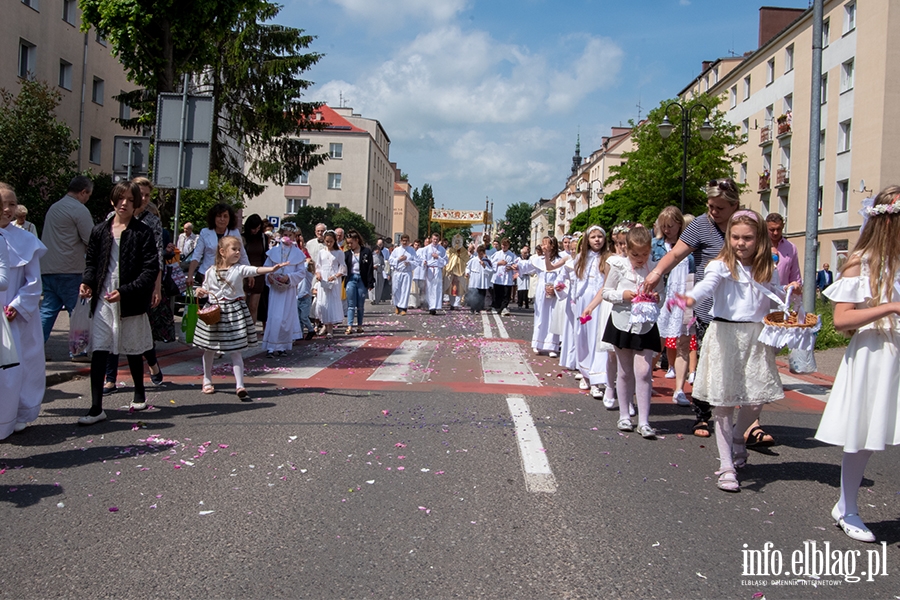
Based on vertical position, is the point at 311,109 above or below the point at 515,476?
above

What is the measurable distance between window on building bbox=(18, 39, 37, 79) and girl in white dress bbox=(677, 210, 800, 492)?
1295 inches

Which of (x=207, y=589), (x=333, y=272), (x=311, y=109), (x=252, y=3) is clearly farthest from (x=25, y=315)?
(x=311, y=109)

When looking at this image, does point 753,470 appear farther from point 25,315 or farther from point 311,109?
point 311,109

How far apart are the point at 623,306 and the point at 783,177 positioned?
43319mm

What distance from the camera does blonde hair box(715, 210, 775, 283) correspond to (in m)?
5.04

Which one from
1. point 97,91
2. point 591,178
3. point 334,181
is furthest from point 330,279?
point 591,178

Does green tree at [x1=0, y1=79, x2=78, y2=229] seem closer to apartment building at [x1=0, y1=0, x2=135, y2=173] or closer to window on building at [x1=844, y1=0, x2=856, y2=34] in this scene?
apartment building at [x1=0, y1=0, x2=135, y2=173]

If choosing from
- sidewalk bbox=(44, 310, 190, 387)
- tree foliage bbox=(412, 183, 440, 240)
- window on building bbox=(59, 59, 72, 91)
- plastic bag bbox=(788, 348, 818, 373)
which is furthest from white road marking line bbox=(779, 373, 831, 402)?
tree foliage bbox=(412, 183, 440, 240)

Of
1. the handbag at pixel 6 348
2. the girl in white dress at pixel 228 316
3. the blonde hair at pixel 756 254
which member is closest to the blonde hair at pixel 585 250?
the girl in white dress at pixel 228 316

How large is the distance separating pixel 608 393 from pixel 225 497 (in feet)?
13.7

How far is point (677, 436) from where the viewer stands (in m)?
6.39

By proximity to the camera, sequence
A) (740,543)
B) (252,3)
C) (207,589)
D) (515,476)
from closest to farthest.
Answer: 1. (207,589)
2. (740,543)
3. (515,476)
4. (252,3)

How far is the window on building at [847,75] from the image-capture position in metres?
37.7

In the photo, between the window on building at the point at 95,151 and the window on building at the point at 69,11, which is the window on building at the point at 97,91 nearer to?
the window on building at the point at 95,151
